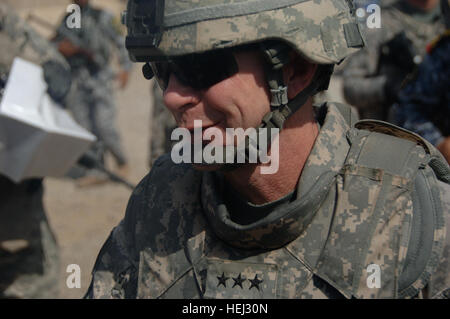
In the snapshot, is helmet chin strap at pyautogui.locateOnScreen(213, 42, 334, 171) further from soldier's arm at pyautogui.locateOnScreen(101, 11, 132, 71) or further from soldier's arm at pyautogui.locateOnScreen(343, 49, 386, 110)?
soldier's arm at pyautogui.locateOnScreen(101, 11, 132, 71)

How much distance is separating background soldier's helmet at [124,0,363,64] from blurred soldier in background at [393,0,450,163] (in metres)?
2.07

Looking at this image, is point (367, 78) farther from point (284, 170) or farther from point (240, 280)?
point (240, 280)

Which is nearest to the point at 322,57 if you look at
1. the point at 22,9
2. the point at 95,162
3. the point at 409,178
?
the point at 409,178

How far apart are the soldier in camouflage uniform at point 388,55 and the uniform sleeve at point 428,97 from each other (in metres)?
0.67

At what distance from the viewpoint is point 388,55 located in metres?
5.25

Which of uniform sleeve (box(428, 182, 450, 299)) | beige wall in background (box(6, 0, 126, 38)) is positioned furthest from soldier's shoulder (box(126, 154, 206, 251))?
beige wall in background (box(6, 0, 126, 38))

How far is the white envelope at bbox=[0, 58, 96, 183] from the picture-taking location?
3.95 meters

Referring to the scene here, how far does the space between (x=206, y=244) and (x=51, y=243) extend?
2790 millimetres

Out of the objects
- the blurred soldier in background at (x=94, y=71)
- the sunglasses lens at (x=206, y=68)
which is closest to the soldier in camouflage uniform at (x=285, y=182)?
the sunglasses lens at (x=206, y=68)

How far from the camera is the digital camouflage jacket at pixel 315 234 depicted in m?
2.06

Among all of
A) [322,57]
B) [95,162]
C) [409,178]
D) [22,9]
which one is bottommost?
[95,162]

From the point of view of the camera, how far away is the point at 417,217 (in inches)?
82.6

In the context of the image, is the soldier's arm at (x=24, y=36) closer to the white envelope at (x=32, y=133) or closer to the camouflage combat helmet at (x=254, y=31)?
the white envelope at (x=32, y=133)

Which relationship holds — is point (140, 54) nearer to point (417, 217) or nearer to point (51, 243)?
point (417, 217)
